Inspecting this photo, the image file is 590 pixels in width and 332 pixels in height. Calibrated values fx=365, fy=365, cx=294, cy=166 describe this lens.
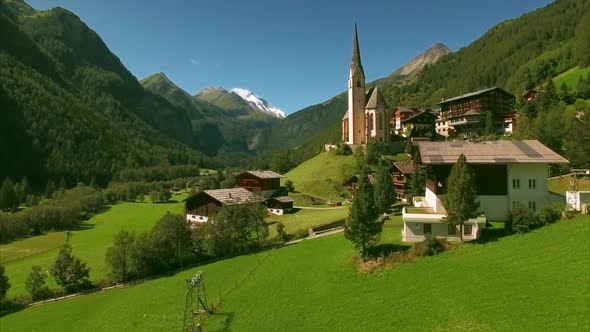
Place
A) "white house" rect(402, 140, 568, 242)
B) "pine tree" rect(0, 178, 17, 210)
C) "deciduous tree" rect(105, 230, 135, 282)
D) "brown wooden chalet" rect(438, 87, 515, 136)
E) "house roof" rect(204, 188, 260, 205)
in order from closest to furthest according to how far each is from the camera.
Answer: "white house" rect(402, 140, 568, 242) < "deciduous tree" rect(105, 230, 135, 282) < "house roof" rect(204, 188, 260, 205) < "brown wooden chalet" rect(438, 87, 515, 136) < "pine tree" rect(0, 178, 17, 210)

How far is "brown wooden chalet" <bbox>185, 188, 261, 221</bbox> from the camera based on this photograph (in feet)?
212

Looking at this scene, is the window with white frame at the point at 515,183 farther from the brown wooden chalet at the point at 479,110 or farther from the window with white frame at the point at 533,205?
the brown wooden chalet at the point at 479,110

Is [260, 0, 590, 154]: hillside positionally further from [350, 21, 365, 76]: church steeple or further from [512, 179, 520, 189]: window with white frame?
[512, 179, 520, 189]: window with white frame

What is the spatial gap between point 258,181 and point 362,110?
41077 mm

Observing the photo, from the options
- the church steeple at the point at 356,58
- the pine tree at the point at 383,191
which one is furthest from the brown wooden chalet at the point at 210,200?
the church steeple at the point at 356,58

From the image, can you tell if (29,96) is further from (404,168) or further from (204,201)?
(404,168)

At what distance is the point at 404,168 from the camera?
61531 mm

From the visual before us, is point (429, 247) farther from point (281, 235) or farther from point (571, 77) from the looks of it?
point (571, 77)

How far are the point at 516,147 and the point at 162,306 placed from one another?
3305 centimetres

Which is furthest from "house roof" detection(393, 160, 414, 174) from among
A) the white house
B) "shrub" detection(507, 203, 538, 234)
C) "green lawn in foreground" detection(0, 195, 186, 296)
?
"green lawn in foreground" detection(0, 195, 186, 296)

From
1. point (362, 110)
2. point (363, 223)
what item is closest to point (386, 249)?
point (363, 223)

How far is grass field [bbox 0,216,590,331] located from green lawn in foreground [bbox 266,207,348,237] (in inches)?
494

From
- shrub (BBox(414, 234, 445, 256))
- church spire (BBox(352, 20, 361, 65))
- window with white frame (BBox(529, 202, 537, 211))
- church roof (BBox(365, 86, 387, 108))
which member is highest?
church spire (BBox(352, 20, 361, 65))

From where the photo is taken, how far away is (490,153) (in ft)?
102
